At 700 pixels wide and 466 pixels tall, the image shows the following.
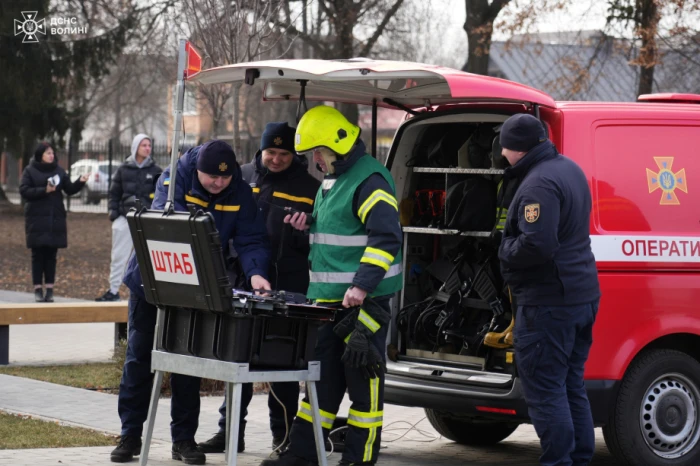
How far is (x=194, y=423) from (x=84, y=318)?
12.9 ft

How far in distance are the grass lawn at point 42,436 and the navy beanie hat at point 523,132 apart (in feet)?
9.85

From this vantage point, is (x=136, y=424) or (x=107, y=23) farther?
(x=107, y=23)

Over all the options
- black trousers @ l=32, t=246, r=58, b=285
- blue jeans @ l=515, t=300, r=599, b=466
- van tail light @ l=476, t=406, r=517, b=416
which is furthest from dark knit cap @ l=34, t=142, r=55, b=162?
blue jeans @ l=515, t=300, r=599, b=466

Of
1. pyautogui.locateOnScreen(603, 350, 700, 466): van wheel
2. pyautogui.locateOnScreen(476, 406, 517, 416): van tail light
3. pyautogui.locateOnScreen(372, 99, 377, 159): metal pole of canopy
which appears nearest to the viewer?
pyautogui.locateOnScreen(476, 406, 517, 416): van tail light

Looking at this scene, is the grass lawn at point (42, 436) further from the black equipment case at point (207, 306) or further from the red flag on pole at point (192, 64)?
the red flag on pole at point (192, 64)

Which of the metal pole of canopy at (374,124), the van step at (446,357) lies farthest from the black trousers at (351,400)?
the metal pole of canopy at (374,124)

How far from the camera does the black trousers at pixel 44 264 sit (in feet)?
45.3

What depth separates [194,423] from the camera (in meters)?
6.51

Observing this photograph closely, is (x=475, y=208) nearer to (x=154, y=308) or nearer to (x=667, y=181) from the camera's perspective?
(x=667, y=181)

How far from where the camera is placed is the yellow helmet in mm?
5883

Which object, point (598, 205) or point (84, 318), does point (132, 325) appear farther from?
point (84, 318)

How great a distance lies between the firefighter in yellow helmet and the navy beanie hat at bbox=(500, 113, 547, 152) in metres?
0.68

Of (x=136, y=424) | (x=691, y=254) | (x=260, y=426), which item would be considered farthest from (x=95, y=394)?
(x=691, y=254)

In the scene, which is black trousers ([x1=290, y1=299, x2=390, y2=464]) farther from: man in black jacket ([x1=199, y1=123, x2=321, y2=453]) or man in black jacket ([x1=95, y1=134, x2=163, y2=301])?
man in black jacket ([x1=95, y1=134, x2=163, y2=301])
